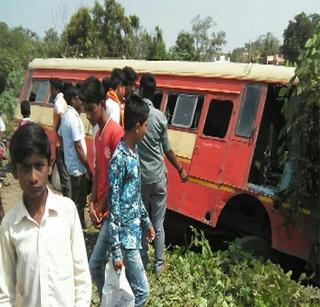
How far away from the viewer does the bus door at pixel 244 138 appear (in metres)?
6.43

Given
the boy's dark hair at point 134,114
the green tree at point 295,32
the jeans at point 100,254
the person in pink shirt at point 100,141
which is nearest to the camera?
the boy's dark hair at point 134,114

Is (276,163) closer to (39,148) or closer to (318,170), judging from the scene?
(318,170)

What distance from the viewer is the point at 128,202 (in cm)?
383

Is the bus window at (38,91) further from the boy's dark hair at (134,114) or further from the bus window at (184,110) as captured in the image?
the boy's dark hair at (134,114)

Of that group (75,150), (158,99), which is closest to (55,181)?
(158,99)

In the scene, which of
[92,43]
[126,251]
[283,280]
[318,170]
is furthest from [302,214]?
[92,43]

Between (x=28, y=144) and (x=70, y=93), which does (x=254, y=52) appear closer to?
(x=70, y=93)

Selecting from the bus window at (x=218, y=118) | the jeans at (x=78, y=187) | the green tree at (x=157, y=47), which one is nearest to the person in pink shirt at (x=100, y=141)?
the jeans at (x=78, y=187)

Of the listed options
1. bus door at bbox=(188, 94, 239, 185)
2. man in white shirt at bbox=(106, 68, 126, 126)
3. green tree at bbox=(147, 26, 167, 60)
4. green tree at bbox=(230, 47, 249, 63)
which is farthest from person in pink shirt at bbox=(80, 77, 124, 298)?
green tree at bbox=(147, 26, 167, 60)

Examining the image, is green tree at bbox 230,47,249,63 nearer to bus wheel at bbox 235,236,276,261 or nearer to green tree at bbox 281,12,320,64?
green tree at bbox 281,12,320,64

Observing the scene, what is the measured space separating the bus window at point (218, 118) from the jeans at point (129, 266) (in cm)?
317

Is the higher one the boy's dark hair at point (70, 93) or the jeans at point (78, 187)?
the boy's dark hair at point (70, 93)

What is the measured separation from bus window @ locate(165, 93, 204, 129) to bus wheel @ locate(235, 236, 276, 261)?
5.74 feet

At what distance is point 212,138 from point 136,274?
3.35 metres
